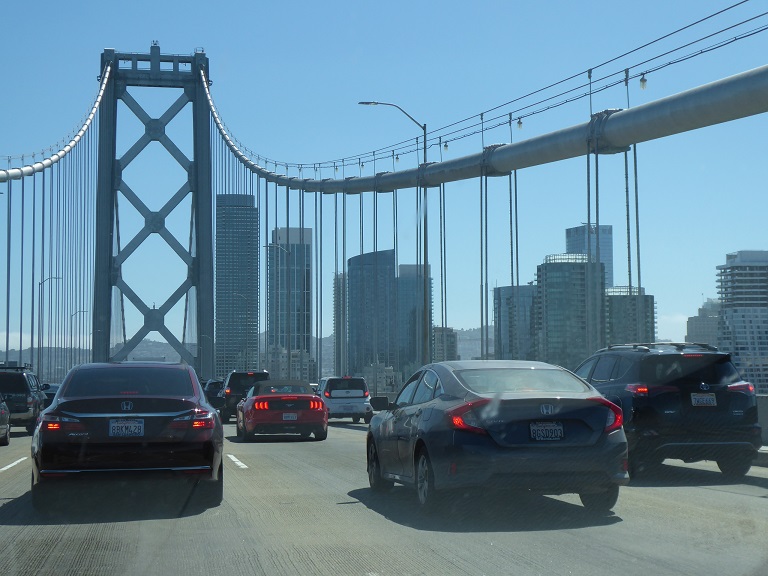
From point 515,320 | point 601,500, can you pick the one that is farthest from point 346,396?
point 601,500

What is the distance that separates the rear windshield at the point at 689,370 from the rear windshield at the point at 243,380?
23.2m

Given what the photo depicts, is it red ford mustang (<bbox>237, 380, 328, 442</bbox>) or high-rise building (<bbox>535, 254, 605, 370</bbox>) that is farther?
high-rise building (<bbox>535, 254, 605, 370</bbox>)

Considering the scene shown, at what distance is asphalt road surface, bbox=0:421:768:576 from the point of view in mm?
7500

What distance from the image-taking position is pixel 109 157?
56.8 meters

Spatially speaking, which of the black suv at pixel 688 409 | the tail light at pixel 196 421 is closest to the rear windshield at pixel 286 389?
the black suv at pixel 688 409

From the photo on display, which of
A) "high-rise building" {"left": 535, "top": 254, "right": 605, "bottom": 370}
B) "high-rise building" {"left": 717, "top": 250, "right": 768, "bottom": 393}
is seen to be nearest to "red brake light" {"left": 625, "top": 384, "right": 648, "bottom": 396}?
"high-rise building" {"left": 535, "top": 254, "right": 605, "bottom": 370}

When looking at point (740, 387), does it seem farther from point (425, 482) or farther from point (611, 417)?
point (425, 482)

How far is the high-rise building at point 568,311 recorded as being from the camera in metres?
26.8

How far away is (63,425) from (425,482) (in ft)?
11.3

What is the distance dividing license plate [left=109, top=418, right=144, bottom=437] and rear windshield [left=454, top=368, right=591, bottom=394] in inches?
119

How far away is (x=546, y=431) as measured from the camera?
9430mm

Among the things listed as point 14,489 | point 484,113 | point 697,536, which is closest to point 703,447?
point 697,536

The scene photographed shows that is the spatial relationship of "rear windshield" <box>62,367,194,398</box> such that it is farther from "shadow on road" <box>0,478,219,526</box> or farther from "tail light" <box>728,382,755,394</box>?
"tail light" <box>728,382,755,394</box>

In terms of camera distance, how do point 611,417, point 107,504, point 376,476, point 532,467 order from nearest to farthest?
point 532,467
point 611,417
point 107,504
point 376,476
